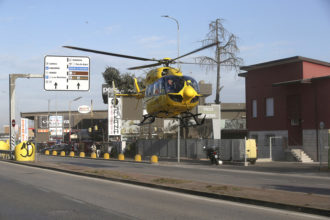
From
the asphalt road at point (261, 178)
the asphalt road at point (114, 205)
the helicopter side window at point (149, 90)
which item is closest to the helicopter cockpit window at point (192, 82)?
the helicopter side window at point (149, 90)

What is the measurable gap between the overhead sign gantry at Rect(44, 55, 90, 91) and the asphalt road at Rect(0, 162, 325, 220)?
11.8 meters

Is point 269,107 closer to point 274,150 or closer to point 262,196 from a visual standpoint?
point 274,150

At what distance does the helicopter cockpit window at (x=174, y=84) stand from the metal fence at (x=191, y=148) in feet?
48.5

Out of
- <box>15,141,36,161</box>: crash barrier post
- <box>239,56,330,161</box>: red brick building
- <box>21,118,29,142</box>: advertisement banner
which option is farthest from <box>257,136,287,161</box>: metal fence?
<box>21,118,29,142</box>: advertisement banner

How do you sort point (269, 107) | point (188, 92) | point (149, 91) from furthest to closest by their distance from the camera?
1. point (269, 107)
2. point (149, 91)
3. point (188, 92)

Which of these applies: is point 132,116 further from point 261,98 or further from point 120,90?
point 261,98

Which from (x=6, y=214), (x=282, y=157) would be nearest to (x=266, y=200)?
(x=6, y=214)

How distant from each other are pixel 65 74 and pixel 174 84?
9521mm

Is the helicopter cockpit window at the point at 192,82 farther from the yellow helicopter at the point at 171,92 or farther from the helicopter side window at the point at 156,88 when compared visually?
the helicopter side window at the point at 156,88

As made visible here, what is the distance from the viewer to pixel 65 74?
26359mm

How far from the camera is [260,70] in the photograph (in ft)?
137

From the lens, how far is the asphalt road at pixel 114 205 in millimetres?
9480

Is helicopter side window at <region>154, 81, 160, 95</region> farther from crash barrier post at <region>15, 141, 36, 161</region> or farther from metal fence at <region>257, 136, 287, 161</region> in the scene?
metal fence at <region>257, 136, 287, 161</region>

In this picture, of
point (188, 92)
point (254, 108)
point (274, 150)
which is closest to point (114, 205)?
point (188, 92)
